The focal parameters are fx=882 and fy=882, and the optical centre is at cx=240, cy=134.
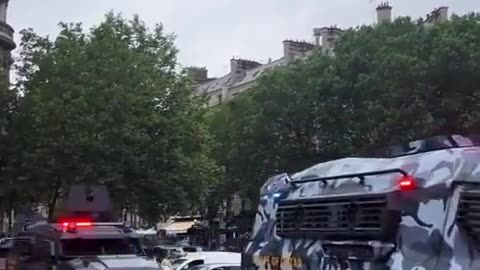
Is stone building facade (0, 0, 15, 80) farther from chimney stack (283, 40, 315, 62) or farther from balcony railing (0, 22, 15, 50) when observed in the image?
chimney stack (283, 40, 315, 62)

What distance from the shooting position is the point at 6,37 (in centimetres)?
5909

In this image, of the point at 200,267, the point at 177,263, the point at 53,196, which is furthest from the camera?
the point at 53,196

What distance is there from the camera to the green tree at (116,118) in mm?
31641

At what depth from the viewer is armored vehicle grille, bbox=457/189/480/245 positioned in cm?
557

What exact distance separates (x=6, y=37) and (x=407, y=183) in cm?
5608

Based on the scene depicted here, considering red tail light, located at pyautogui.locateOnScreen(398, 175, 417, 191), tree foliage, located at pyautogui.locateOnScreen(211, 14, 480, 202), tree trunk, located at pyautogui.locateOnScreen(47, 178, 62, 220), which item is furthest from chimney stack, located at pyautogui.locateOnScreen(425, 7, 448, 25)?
red tail light, located at pyautogui.locateOnScreen(398, 175, 417, 191)

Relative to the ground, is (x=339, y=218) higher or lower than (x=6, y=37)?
lower

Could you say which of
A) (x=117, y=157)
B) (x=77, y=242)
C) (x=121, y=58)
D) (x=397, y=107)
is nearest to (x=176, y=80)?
(x=121, y=58)

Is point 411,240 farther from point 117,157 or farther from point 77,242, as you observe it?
point 117,157

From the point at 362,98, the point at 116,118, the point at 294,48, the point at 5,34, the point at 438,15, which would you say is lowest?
the point at 116,118

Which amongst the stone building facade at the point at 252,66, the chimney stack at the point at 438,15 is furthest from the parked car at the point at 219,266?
the stone building facade at the point at 252,66

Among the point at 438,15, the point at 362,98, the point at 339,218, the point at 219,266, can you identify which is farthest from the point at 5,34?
the point at 339,218

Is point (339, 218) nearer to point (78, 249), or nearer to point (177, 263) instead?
point (78, 249)

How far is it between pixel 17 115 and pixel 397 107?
48.4ft
